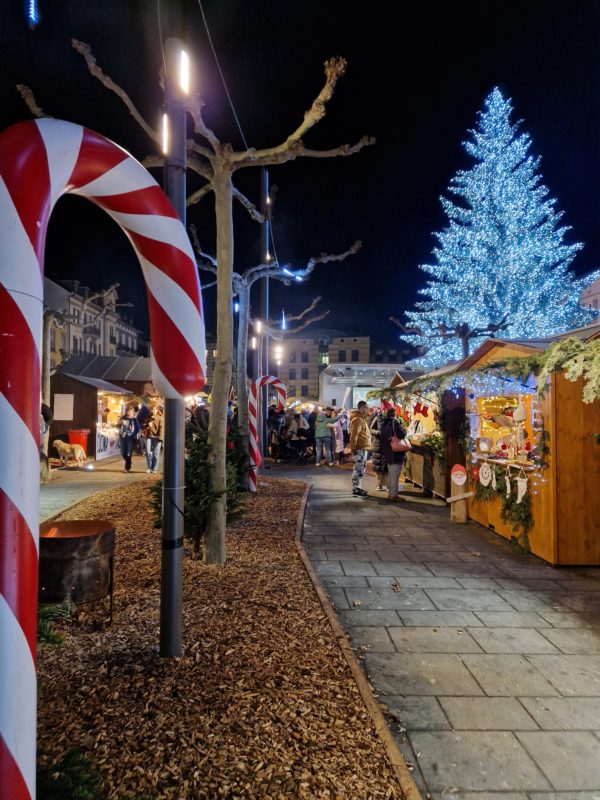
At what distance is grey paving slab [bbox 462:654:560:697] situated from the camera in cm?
346

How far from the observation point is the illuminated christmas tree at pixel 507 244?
21.2 meters

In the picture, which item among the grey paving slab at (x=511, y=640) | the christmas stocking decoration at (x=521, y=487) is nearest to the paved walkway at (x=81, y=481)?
the grey paving slab at (x=511, y=640)

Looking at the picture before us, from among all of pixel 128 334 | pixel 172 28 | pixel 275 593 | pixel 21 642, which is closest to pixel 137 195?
pixel 21 642

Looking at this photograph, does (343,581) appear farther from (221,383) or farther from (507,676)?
(221,383)

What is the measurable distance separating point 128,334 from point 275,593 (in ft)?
225

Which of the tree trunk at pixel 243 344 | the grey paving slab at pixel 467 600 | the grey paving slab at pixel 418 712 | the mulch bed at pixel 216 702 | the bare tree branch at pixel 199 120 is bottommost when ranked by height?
the grey paving slab at pixel 418 712

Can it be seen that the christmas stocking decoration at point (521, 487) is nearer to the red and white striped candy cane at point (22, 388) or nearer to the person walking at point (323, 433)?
the red and white striped candy cane at point (22, 388)

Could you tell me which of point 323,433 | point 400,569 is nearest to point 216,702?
point 400,569

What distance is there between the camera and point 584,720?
3131 mm

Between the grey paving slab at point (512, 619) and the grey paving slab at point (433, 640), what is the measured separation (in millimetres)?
379

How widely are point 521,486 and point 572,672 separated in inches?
134

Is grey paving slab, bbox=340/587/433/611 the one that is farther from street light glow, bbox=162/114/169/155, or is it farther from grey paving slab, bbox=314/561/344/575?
street light glow, bbox=162/114/169/155

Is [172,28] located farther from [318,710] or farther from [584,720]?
[584,720]

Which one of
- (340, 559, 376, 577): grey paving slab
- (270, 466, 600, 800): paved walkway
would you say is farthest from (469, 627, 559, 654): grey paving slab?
(340, 559, 376, 577): grey paving slab
